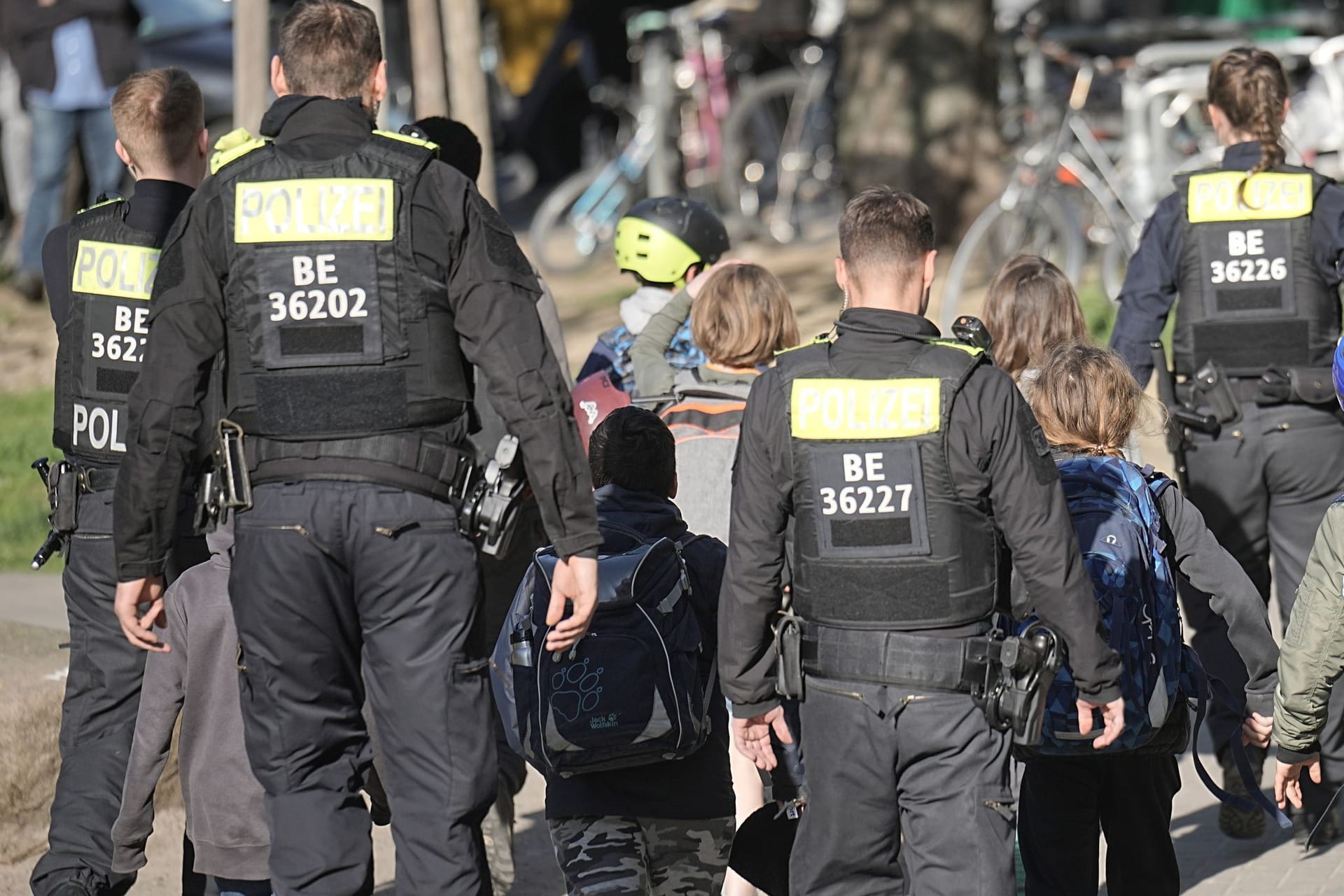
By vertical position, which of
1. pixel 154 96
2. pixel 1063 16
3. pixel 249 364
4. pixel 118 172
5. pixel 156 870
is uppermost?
pixel 1063 16

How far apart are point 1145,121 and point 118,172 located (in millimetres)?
5947

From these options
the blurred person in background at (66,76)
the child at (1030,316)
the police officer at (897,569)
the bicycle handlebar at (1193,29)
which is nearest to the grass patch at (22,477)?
the blurred person in background at (66,76)

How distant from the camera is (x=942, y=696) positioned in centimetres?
379

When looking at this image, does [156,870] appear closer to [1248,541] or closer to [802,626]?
[802,626]

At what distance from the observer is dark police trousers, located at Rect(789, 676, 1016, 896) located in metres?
3.79

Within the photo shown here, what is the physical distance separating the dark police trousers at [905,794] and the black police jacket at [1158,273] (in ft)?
7.20

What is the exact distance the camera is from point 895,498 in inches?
150

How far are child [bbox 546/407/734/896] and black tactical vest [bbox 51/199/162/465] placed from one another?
1236 millimetres

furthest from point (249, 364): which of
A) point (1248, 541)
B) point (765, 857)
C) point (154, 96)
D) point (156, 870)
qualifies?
point (1248, 541)

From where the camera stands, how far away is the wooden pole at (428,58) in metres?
9.16

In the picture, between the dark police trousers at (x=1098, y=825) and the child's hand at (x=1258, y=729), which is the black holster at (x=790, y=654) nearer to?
the dark police trousers at (x=1098, y=825)

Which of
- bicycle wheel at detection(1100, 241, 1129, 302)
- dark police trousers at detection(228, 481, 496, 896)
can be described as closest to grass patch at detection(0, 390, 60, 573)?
dark police trousers at detection(228, 481, 496, 896)

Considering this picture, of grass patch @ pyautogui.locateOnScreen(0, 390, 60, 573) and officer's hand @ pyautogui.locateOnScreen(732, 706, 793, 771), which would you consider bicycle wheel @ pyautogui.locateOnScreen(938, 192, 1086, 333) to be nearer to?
grass patch @ pyautogui.locateOnScreen(0, 390, 60, 573)

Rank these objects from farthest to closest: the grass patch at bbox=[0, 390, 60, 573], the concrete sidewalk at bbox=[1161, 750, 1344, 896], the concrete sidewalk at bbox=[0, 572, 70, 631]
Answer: the grass patch at bbox=[0, 390, 60, 573] < the concrete sidewalk at bbox=[0, 572, 70, 631] < the concrete sidewalk at bbox=[1161, 750, 1344, 896]
